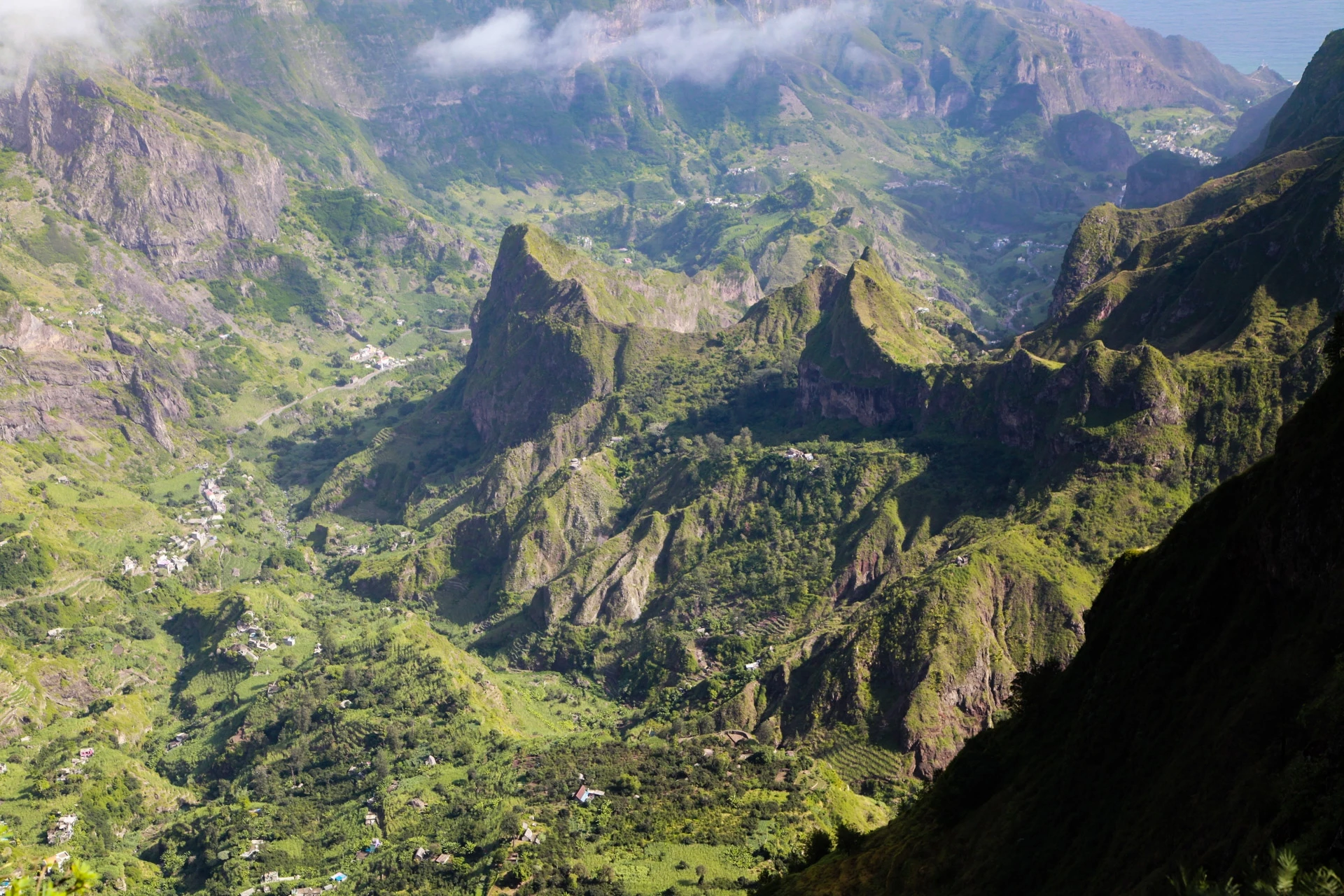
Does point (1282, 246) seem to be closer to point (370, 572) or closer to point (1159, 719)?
point (1159, 719)

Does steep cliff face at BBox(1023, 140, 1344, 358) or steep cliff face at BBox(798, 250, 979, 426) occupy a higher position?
steep cliff face at BBox(1023, 140, 1344, 358)

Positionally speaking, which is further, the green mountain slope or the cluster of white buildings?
the cluster of white buildings

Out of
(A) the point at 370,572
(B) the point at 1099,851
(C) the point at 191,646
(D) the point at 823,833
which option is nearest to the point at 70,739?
(C) the point at 191,646

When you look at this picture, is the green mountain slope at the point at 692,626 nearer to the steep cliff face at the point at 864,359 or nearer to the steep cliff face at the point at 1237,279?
the steep cliff face at the point at 1237,279

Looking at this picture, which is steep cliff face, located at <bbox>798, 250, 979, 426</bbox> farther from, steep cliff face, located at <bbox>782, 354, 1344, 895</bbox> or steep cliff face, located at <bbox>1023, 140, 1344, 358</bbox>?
Answer: steep cliff face, located at <bbox>782, 354, 1344, 895</bbox>

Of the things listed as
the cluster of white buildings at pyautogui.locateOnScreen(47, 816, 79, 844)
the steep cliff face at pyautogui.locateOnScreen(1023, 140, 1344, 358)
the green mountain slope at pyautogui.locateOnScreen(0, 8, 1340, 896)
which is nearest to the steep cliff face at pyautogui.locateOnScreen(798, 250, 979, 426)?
the green mountain slope at pyautogui.locateOnScreen(0, 8, 1340, 896)

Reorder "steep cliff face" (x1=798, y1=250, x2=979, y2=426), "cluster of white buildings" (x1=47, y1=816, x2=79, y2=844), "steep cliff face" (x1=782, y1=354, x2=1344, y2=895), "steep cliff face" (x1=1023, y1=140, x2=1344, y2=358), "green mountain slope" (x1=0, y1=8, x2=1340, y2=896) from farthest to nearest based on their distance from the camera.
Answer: "steep cliff face" (x1=798, y1=250, x2=979, y2=426), "steep cliff face" (x1=1023, y1=140, x2=1344, y2=358), "cluster of white buildings" (x1=47, y1=816, x2=79, y2=844), "green mountain slope" (x1=0, y1=8, x2=1340, y2=896), "steep cliff face" (x1=782, y1=354, x2=1344, y2=895)

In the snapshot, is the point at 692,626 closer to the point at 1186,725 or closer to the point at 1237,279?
the point at 1237,279

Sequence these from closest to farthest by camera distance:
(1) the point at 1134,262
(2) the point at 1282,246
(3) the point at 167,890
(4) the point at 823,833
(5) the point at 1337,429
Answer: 1. (5) the point at 1337,429
2. (4) the point at 823,833
3. (3) the point at 167,890
4. (2) the point at 1282,246
5. (1) the point at 1134,262
